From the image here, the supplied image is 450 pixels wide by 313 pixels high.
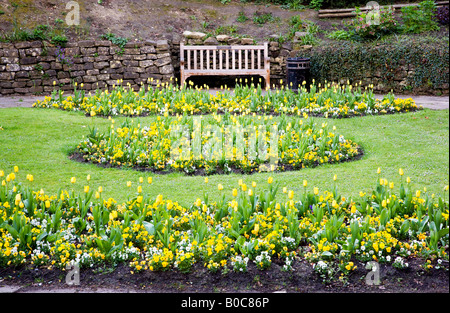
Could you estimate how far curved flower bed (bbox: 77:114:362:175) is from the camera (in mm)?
4922

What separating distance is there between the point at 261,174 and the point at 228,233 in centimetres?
163

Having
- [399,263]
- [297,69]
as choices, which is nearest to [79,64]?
[297,69]

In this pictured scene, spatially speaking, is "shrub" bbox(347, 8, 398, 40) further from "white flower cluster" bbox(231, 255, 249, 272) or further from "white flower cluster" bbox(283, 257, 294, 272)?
"white flower cluster" bbox(231, 255, 249, 272)

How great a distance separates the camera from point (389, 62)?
9.34 metres

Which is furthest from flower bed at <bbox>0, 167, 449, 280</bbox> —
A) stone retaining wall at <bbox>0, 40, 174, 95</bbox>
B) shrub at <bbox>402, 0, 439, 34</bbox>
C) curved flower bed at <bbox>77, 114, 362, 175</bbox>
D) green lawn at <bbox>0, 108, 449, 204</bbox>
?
shrub at <bbox>402, 0, 439, 34</bbox>

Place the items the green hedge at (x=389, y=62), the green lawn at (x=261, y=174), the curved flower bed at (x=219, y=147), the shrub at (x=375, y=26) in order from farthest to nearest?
the shrub at (x=375, y=26), the green hedge at (x=389, y=62), the curved flower bed at (x=219, y=147), the green lawn at (x=261, y=174)

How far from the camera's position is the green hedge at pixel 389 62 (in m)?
8.78

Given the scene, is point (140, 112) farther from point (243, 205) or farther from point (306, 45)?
point (306, 45)

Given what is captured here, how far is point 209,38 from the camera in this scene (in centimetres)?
1111

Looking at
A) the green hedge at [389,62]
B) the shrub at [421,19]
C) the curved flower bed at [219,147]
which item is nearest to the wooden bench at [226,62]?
the green hedge at [389,62]

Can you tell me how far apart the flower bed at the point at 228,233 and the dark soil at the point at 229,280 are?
0.05m

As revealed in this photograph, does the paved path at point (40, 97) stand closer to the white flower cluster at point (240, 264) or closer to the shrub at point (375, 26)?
the shrub at point (375, 26)

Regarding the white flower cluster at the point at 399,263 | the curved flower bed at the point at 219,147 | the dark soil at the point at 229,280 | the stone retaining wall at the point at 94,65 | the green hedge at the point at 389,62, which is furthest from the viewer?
the stone retaining wall at the point at 94,65

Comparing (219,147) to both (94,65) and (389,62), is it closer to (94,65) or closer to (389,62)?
(389,62)
